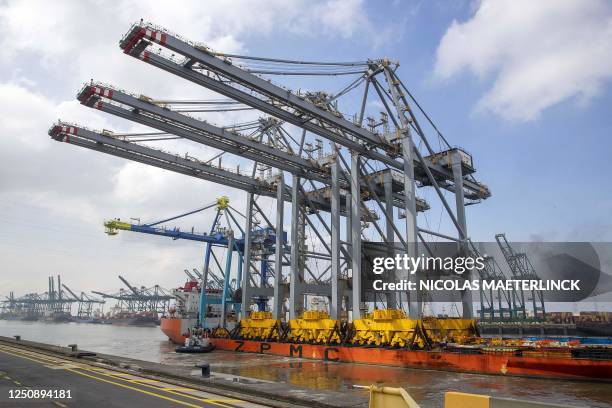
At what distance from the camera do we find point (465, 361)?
22.7 meters

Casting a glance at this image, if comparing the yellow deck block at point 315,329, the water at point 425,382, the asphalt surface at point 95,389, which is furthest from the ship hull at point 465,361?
the asphalt surface at point 95,389

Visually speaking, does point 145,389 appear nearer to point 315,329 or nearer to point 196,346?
point 315,329

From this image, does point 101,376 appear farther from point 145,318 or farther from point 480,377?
point 145,318

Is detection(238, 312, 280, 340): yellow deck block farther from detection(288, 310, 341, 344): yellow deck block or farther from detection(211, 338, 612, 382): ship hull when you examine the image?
detection(211, 338, 612, 382): ship hull

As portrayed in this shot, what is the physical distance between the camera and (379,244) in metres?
38.0

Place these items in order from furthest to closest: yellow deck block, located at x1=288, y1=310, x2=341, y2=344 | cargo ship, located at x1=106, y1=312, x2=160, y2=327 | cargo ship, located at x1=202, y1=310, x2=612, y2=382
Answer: cargo ship, located at x1=106, y1=312, x2=160, y2=327
yellow deck block, located at x1=288, y1=310, x2=341, y2=344
cargo ship, located at x1=202, y1=310, x2=612, y2=382

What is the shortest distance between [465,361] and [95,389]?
1798cm

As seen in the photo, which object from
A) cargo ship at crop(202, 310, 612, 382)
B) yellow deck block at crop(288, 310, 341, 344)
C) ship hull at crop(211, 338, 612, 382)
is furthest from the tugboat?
yellow deck block at crop(288, 310, 341, 344)

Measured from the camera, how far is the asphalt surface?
11.8m

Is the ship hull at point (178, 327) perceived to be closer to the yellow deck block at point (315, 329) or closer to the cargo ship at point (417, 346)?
Answer: the cargo ship at point (417, 346)

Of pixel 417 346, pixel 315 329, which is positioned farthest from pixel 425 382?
pixel 315 329

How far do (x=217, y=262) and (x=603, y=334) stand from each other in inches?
2303

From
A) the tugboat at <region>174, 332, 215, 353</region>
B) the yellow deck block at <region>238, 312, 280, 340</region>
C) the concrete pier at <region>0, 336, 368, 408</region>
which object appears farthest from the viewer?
the tugboat at <region>174, 332, 215, 353</region>

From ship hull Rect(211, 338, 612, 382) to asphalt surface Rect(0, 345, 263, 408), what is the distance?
48.1ft
